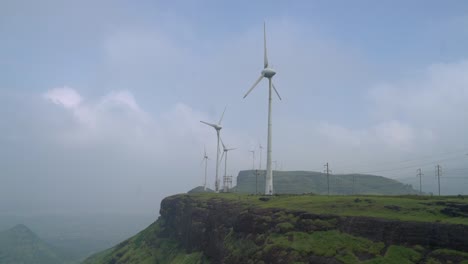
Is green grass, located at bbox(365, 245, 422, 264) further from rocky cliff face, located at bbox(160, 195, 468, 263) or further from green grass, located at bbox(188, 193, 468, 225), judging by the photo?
green grass, located at bbox(188, 193, 468, 225)

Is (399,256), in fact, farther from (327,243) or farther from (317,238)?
(317,238)

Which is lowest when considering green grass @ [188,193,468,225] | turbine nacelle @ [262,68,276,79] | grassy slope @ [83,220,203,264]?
grassy slope @ [83,220,203,264]

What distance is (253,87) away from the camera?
431 feet

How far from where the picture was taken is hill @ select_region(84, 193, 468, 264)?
5820cm

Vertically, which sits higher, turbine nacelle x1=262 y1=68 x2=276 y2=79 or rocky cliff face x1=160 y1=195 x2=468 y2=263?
turbine nacelle x1=262 y1=68 x2=276 y2=79

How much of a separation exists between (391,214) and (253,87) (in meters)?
72.8

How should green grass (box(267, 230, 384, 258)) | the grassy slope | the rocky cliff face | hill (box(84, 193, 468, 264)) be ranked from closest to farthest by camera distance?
the rocky cliff face → hill (box(84, 193, 468, 264)) → green grass (box(267, 230, 384, 258)) → the grassy slope

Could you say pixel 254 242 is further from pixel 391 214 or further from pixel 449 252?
pixel 449 252

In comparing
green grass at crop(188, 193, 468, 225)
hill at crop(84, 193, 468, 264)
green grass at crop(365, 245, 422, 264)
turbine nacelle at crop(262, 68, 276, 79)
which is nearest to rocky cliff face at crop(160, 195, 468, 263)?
hill at crop(84, 193, 468, 264)

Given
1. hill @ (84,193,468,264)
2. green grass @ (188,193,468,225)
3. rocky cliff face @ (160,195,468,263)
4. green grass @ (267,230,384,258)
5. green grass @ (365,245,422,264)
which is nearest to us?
green grass @ (365,245,422,264)

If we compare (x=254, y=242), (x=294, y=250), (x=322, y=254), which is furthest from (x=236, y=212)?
(x=322, y=254)

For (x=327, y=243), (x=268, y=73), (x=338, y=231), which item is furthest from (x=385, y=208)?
(x=268, y=73)

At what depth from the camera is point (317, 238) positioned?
234 ft

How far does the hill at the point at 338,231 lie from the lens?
5820 centimetres
